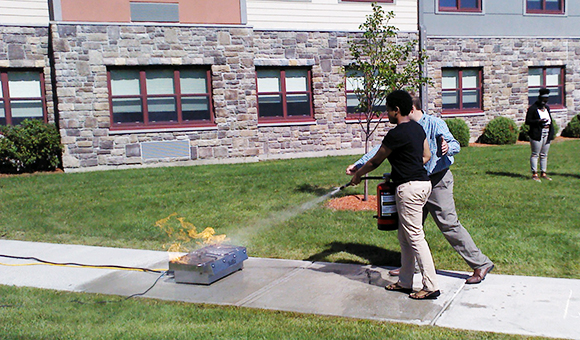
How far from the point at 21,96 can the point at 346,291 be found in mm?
14447

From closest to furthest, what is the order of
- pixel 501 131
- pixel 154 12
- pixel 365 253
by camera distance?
pixel 365 253 < pixel 154 12 < pixel 501 131

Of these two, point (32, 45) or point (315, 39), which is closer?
point (32, 45)

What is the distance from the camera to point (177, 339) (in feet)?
14.2

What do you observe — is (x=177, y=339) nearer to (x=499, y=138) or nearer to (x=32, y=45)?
(x=32, y=45)

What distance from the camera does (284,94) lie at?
1870 centimetres

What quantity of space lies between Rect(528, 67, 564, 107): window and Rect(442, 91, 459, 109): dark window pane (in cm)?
330

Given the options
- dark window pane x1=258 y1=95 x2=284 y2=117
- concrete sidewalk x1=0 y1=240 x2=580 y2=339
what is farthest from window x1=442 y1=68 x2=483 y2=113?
concrete sidewalk x1=0 y1=240 x2=580 y2=339

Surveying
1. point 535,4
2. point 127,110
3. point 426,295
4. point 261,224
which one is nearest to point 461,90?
point 535,4

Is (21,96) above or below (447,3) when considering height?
below

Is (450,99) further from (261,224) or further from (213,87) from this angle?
(261,224)

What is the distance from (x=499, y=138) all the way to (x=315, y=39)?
8.03 metres

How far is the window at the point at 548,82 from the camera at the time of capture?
22.2 metres

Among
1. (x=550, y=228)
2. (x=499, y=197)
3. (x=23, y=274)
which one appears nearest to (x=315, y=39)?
(x=499, y=197)

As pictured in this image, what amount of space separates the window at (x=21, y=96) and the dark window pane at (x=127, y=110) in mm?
2188
